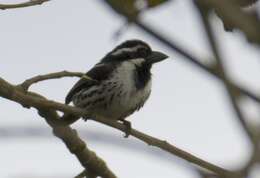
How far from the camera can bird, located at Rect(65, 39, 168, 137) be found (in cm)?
607

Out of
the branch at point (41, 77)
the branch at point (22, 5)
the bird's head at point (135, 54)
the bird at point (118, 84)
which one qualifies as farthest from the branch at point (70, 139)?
the bird's head at point (135, 54)

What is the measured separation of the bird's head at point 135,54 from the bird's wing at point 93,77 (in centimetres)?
23

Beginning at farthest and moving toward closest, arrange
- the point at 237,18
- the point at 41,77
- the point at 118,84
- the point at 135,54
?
1. the point at 135,54
2. the point at 118,84
3. the point at 41,77
4. the point at 237,18

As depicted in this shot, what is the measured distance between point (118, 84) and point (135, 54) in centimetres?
64

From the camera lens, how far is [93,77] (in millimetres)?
6305

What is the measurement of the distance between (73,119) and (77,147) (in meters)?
1.48

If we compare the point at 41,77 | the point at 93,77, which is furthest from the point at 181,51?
the point at 93,77

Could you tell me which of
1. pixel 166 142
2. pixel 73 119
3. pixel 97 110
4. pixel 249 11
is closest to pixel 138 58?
pixel 97 110

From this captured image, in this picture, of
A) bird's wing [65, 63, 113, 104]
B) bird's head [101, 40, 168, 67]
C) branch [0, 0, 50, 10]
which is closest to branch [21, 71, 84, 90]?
branch [0, 0, 50, 10]

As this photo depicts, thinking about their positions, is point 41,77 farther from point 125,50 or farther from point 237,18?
point 237,18

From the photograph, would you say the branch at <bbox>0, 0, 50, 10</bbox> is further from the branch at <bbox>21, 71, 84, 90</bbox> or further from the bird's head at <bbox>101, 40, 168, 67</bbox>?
the bird's head at <bbox>101, 40, 168, 67</bbox>

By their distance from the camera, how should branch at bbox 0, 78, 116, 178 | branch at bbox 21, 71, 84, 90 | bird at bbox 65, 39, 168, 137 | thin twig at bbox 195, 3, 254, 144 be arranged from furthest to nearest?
bird at bbox 65, 39, 168, 137 → branch at bbox 21, 71, 84, 90 → branch at bbox 0, 78, 116, 178 → thin twig at bbox 195, 3, 254, 144

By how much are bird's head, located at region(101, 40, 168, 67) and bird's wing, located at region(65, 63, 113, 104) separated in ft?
0.74

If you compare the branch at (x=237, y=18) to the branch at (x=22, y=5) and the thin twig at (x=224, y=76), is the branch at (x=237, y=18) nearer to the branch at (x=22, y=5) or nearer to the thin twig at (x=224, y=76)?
the thin twig at (x=224, y=76)
